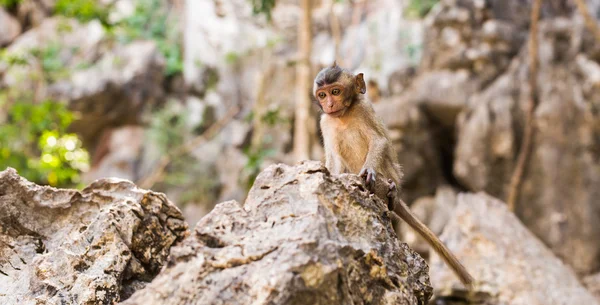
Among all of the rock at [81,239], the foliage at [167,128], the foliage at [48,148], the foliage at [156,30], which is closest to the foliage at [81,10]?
the foliage at [48,148]

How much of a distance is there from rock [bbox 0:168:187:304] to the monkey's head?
4.68 ft

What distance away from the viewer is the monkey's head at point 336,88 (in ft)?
13.8

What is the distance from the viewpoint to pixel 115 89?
16188mm

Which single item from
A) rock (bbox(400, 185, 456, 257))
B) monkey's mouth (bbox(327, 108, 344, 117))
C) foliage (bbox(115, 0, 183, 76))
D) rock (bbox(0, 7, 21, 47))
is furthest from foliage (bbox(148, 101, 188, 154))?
monkey's mouth (bbox(327, 108, 344, 117))

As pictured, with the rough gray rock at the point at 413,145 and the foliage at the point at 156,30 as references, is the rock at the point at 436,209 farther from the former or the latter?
the foliage at the point at 156,30

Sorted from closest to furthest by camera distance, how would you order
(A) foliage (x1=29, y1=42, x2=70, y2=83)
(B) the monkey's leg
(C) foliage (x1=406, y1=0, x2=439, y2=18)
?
(B) the monkey's leg
(A) foliage (x1=29, y1=42, x2=70, y2=83)
(C) foliage (x1=406, y1=0, x2=439, y2=18)

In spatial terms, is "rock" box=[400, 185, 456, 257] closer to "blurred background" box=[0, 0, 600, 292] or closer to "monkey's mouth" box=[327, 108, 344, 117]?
"blurred background" box=[0, 0, 600, 292]

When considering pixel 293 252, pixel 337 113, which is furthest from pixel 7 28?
pixel 293 252

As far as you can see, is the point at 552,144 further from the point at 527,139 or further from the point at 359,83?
the point at 359,83

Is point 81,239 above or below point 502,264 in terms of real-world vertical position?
above

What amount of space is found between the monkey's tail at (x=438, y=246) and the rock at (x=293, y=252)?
41.9 inches

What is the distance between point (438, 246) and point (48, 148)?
6444 millimetres

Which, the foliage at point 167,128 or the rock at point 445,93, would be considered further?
the foliage at point 167,128

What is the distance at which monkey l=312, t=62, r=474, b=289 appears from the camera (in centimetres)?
410
